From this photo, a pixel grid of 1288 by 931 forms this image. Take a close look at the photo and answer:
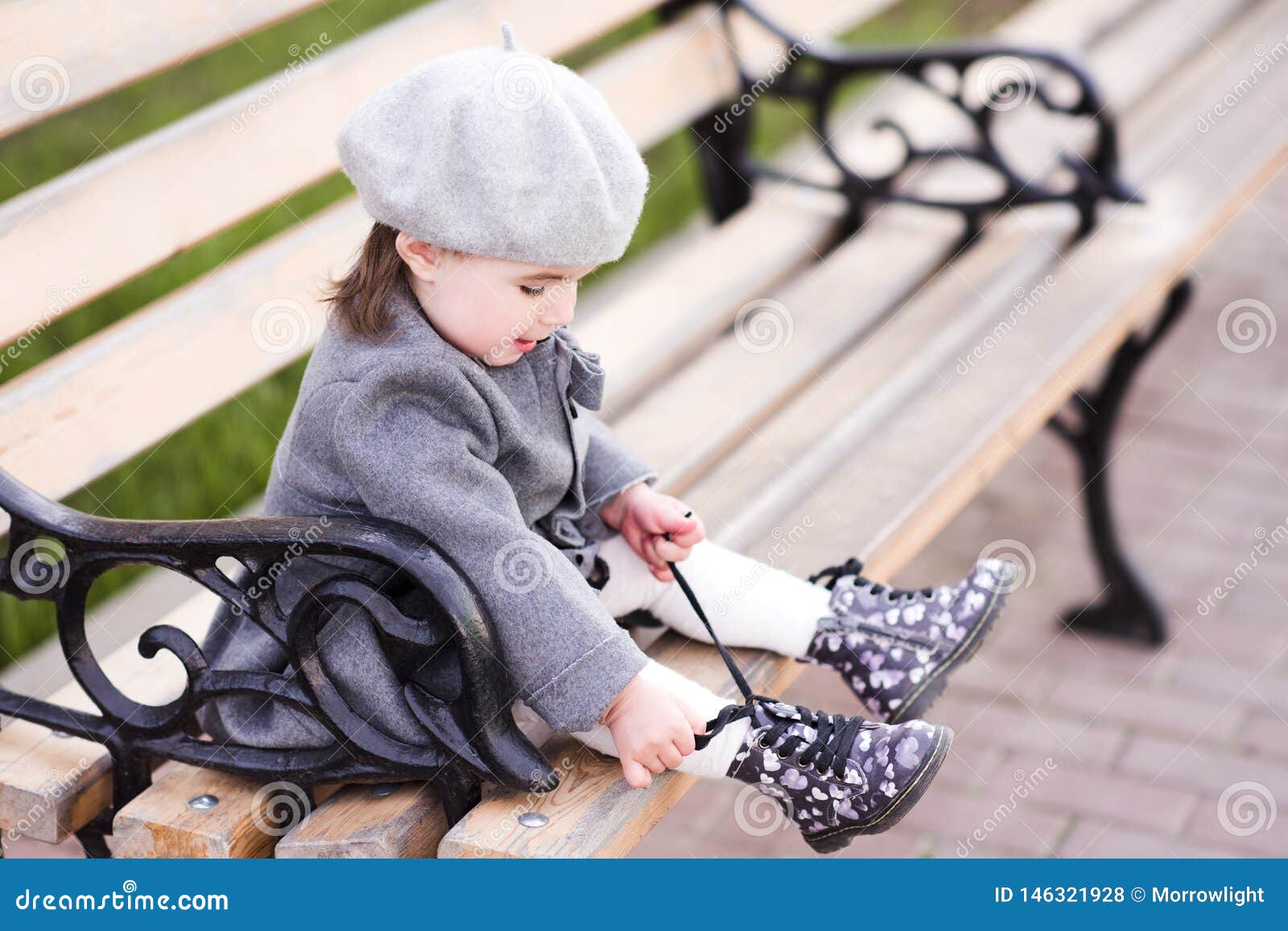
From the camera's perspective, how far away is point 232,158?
2.46 meters

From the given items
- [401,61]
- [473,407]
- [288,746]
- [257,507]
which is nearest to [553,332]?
[473,407]

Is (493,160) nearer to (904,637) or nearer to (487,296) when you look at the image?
(487,296)

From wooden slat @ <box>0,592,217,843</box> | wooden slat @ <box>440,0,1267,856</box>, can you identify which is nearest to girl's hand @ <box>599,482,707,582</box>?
wooden slat @ <box>440,0,1267,856</box>

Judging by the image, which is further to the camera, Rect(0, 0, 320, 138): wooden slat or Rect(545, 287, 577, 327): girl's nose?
Rect(0, 0, 320, 138): wooden slat

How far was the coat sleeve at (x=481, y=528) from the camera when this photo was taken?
1803 mm

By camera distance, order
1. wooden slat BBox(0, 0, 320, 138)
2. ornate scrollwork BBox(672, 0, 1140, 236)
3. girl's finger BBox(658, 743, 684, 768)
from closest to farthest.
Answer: girl's finger BBox(658, 743, 684, 768)
wooden slat BBox(0, 0, 320, 138)
ornate scrollwork BBox(672, 0, 1140, 236)

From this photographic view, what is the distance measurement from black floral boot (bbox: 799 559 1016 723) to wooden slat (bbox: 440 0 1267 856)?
0.30 ft

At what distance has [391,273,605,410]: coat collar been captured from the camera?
1880 mm

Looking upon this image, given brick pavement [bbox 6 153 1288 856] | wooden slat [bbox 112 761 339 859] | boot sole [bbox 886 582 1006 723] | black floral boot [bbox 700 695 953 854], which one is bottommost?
brick pavement [bbox 6 153 1288 856]

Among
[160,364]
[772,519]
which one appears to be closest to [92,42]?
[160,364]

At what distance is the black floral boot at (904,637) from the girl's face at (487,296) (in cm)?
60

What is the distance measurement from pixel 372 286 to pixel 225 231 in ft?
5.15

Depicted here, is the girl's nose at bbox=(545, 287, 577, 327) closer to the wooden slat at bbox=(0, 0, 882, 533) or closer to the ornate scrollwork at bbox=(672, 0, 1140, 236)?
the wooden slat at bbox=(0, 0, 882, 533)
